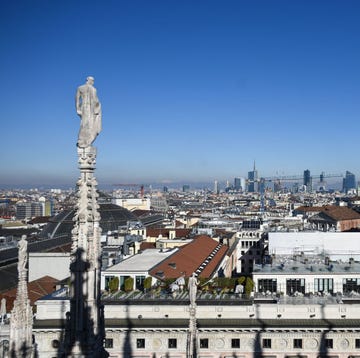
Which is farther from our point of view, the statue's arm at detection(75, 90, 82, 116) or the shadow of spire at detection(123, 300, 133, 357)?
the shadow of spire at detection(123, 300, 133, 357)

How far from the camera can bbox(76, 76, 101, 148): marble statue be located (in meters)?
9.91

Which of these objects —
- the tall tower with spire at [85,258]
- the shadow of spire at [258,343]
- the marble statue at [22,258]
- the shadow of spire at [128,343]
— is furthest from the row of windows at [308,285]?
the tall tower with spire at [85,258]

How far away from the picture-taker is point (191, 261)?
44875 millimetres

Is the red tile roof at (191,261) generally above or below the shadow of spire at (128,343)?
above

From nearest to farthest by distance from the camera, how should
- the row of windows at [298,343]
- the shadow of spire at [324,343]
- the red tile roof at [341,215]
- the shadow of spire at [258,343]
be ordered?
1. the shadow of spire at [324,343]
2. the row of windows at [298,343]
3. the shadow of spire at [258,343]
4. the red tile roof at [341,215]

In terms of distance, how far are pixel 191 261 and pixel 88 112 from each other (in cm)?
3596

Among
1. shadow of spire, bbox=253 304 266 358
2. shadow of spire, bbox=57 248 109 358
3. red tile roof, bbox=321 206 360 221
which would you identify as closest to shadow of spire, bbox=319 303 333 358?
shadow of spire, bbox=253 304 266 358

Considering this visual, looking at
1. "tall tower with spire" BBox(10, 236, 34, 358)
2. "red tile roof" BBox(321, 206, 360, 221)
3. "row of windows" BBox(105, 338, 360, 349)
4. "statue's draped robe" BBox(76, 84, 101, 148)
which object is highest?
"statue's draped robe" BBox(76, 84, 101, 148)

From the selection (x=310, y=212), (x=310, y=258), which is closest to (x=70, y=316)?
(x=310, y=258)

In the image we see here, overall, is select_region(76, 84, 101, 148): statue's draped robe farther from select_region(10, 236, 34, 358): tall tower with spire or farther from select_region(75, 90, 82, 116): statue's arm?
select_region(10, 236, 34, 358): tall tower with spire

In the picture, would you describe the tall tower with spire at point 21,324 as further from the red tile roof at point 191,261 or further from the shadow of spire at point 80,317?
the red tile roof at point 191,261

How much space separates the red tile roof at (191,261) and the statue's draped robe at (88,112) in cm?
2634

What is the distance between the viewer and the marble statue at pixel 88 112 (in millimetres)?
9914

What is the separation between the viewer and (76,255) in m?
9.49
